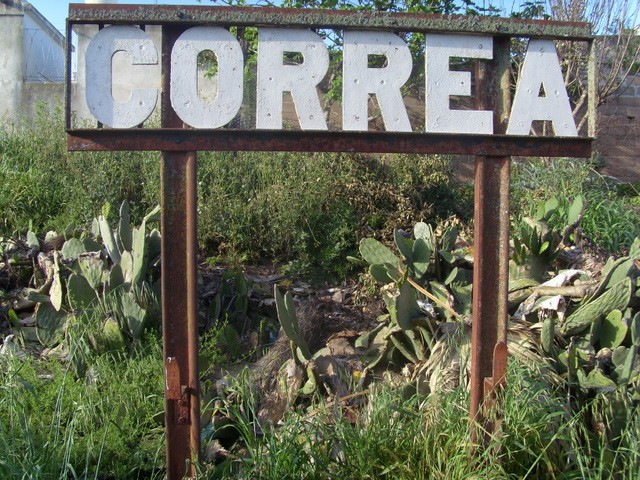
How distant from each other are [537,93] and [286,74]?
3.81ft

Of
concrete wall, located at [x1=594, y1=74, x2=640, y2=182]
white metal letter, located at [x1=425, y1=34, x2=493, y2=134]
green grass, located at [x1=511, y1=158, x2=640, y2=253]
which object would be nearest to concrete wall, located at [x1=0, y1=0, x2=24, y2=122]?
green grass, located at [x1=511, y1=158, x2=640, y2=253]

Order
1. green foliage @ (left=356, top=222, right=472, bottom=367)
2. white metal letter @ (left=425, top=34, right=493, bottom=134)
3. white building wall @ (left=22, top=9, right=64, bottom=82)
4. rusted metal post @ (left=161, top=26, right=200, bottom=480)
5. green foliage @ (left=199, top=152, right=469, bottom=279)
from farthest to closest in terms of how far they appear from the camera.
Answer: white building wall @ (left=22, top=9, right=64, bottom=82)
green foliage @ (left=199, top=152, right=469, bottom=279)
green foliage @ (left=356, top=222, right=472, bottom=367)
white metal letter @ (left=425, top=34, right=493, bottom=134)
rusted metal post @ (left=161, top=26, right=200, bottom=480)

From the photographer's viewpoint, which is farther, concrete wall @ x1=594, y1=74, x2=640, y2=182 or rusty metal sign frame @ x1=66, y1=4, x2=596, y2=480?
concrete wall @ x1=594, y1=74, x2=640, y2=182

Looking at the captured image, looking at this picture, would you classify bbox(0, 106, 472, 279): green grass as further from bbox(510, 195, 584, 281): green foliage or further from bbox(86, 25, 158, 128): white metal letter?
bbox(86, 25, 158, 128): white metal letter

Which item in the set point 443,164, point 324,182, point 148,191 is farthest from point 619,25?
point 148,191

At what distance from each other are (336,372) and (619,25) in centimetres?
796

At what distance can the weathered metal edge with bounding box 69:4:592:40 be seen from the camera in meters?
3.17

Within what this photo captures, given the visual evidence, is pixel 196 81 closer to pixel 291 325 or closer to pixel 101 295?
pixel 291 325

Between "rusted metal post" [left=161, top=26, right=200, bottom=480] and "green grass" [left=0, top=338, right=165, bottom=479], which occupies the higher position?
"rusted metal post" [left=161, top=26, right=200, bottom=480]

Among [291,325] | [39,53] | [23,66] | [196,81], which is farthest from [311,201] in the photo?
[39,53]

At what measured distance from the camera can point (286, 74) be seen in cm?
331

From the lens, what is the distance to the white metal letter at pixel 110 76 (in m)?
3.19

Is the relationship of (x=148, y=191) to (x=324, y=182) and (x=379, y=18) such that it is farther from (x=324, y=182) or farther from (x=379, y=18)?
(x=379, y=18)

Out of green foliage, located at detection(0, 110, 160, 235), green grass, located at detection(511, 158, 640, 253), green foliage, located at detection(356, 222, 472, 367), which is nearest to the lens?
green foliage, located at detection(356, 222, 472, 367)
